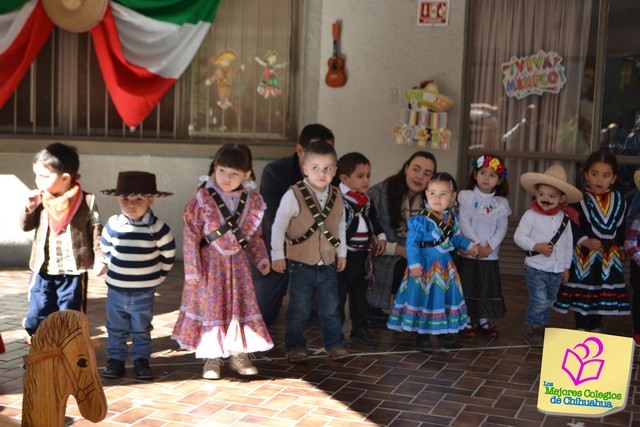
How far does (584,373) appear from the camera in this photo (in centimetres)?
341

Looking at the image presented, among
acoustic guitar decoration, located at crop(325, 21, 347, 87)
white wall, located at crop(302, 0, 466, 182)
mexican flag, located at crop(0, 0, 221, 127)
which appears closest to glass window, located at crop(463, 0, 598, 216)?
white wall, located at crop(302, 0, 466, 182)

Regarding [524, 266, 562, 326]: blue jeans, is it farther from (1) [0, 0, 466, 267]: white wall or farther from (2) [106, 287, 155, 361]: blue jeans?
(1) [0, 0, 466, 267]: white wall

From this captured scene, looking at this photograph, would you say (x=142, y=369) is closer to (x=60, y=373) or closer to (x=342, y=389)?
(x=342, y=389)

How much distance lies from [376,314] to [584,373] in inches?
122

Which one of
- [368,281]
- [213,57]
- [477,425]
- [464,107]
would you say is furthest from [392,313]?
[213,57]

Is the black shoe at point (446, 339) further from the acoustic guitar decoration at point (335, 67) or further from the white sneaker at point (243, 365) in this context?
the acoustic guitar decoration at point (335, 67)

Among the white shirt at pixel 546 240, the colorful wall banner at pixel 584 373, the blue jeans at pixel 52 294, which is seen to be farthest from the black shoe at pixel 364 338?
the colorful wall banner at pixel 584 373

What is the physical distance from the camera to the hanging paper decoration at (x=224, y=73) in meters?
8.95

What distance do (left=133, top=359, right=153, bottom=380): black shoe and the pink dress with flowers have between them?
0.22 m

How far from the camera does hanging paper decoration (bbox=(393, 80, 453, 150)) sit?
27.9 feet

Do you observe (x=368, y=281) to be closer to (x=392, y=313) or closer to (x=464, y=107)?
(x=392, y=313)

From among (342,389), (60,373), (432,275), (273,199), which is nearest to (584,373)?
(342,389)

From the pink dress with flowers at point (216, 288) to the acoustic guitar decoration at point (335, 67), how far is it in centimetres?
406

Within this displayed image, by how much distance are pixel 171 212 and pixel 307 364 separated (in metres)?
4.03
